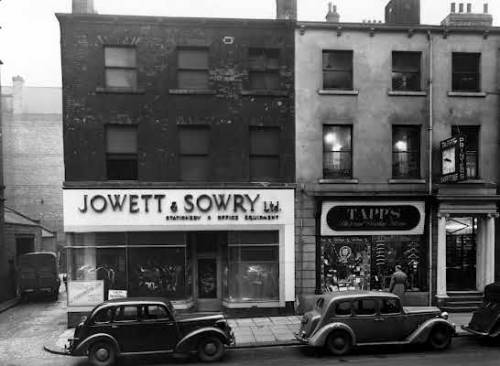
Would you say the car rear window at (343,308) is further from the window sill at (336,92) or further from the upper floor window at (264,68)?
Answer: the upper floor window at (264,68)

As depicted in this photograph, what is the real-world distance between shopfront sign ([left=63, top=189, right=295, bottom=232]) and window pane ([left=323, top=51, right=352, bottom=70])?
17.6 ft

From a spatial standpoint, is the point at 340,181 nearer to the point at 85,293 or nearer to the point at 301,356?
the point at 301,356

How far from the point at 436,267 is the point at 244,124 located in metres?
9.64

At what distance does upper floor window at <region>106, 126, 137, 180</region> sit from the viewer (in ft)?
54.8

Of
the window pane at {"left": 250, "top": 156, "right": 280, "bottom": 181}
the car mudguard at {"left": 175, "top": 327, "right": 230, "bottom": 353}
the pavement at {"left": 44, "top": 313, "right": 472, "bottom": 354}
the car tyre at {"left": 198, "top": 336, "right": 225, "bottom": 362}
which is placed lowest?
the pavement at {"left": 44, "top": 313, "right": 472, "bottom": 354}

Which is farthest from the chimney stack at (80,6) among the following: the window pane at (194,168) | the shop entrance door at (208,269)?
the shop entrance door at (208,269)

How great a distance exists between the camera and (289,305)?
672 inches

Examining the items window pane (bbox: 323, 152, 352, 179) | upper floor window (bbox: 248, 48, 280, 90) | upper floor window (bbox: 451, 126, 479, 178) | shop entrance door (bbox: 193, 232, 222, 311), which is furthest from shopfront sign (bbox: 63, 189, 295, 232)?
upper floor window (bbox: 451, 126, 479, 178)

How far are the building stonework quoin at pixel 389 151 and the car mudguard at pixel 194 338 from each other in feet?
19.4

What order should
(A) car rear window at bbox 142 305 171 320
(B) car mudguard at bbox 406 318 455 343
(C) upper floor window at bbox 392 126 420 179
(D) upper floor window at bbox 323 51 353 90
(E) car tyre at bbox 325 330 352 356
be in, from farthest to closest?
(C) upper floor window at bbox 392 126 420 179 → (D) upper floor window at bbox 323 51 353 90 → (B) car mudguard at bbox 406 318 455 343 → (E) car tyre at bbox 325 330 352 356 → (A) car rear window at bbox 142 305 171 320

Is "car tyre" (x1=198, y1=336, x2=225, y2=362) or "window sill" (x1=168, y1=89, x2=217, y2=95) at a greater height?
"window sill" (x1=168, y1=89, x2=217, y2=95)

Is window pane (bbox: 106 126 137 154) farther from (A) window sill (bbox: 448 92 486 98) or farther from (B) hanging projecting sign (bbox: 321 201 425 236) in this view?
(A) window sill (bbox: 448 92 486 98)

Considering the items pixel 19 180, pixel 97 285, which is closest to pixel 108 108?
pixel 97 285

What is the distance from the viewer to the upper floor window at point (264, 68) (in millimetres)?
17203
